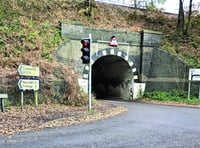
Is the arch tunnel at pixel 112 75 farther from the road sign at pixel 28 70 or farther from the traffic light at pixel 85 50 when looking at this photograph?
the traffic light at pixel 85 50

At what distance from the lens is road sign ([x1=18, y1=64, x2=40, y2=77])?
41.8 ft

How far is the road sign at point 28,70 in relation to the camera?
12.7 meters

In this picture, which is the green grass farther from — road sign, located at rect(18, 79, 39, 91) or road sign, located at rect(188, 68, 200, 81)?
road sign, located at rect(18, 79, 39, 91)

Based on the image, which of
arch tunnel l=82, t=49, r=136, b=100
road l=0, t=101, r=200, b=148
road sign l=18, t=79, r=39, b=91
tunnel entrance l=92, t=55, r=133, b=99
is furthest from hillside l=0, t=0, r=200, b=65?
road l=0, t=101, r=200, b=148

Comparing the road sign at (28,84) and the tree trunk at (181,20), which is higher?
the tree trunk at (181,20)

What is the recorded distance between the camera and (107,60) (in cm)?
2427

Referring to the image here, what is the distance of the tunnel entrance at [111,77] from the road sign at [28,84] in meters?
9.45

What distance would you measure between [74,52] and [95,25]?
4.11 m

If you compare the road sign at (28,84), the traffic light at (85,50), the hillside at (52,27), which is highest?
the hillside at (52,27)

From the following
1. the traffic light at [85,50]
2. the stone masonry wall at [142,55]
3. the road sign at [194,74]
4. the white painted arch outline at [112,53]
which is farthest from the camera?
the white painted arch outline at [112,53]

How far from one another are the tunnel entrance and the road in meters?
11.9

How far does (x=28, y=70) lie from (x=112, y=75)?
12.5 metres

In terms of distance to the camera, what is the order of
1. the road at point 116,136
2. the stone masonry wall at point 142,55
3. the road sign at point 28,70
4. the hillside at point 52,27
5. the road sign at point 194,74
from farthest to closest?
the stone masonry wall at point 142,55 < the road sign at point 194,74 < the hillside at point 52,27 < the road sign at point 28,70 < the road at point 116,136

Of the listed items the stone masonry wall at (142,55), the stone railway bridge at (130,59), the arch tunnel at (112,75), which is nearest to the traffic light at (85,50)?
the stone railway bridge at (130,59)
